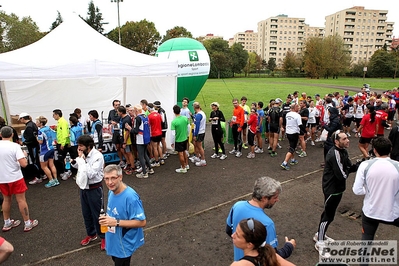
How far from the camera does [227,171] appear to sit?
7391mm

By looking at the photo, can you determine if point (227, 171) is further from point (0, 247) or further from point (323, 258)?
point (0, 247)

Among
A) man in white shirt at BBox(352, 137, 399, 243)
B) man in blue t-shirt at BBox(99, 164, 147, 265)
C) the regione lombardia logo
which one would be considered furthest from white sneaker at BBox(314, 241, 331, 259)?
the regione lombardia logo

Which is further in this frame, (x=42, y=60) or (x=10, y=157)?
(x=42, y=60)

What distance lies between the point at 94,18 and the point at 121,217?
6645 cm

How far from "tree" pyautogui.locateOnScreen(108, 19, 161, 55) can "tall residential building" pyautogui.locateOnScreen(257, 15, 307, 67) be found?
233 feet

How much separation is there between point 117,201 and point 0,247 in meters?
0.99

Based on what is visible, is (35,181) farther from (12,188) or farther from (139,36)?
(139,36)

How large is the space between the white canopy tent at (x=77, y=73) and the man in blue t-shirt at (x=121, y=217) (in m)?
5.39

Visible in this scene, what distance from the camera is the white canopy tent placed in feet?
22.7

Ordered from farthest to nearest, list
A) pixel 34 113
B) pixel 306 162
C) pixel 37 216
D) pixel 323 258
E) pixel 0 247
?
pixel 34 113 < pixel 306 162 < pixel 37 216 < pixel 323 258 < pixel 0 247

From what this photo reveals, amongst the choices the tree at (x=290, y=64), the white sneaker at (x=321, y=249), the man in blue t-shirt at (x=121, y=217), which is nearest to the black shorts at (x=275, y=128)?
the white sneaker at (x=321, y=249)

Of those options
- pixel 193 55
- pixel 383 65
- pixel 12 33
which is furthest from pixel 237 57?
pixel 193 55

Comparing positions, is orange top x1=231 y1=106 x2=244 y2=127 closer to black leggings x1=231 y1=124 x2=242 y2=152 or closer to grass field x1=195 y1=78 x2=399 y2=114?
black leggings x1=231 y1=124 x2=242 y2=152

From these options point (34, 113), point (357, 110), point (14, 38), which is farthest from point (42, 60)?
point (14, 38)
